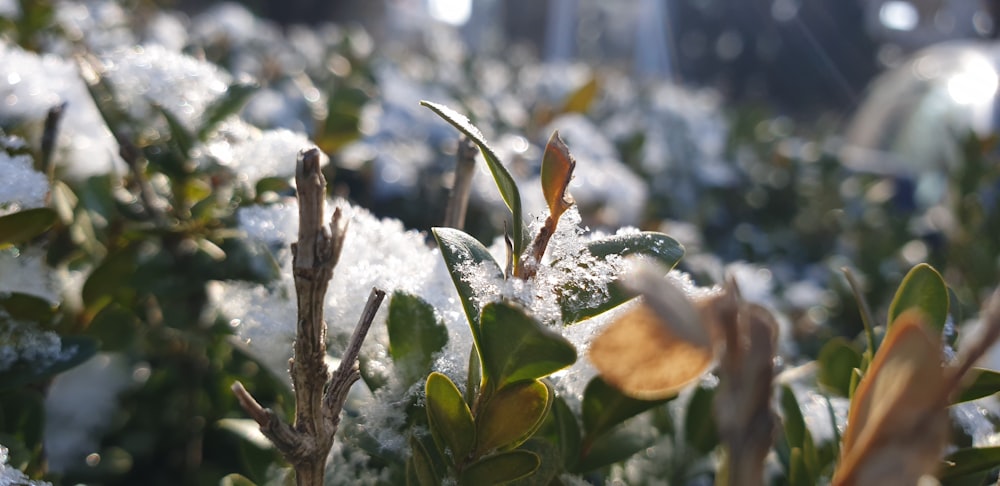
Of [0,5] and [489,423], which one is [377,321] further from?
[0,5]

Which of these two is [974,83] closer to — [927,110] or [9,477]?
[927,110]

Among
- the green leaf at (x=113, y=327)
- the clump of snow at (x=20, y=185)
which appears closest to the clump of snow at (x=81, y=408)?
the green leaf at (x=113, y=327)

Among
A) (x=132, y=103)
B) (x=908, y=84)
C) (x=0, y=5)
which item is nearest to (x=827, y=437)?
(x=132, y=103)

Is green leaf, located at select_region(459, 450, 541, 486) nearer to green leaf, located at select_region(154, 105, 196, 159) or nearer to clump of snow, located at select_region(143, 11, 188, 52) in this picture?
green leaf, located at select_region(154, 105, 196, 159)

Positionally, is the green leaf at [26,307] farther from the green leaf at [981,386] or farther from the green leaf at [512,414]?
the green leaf at [981,386]

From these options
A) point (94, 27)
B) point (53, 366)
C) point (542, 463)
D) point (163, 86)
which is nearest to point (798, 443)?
point (542, 463)

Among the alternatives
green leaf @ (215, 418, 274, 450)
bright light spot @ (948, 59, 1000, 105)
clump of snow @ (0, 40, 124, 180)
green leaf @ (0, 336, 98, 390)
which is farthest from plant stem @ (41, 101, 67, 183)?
bright light spot @ (948, 59, 1000, 105)
